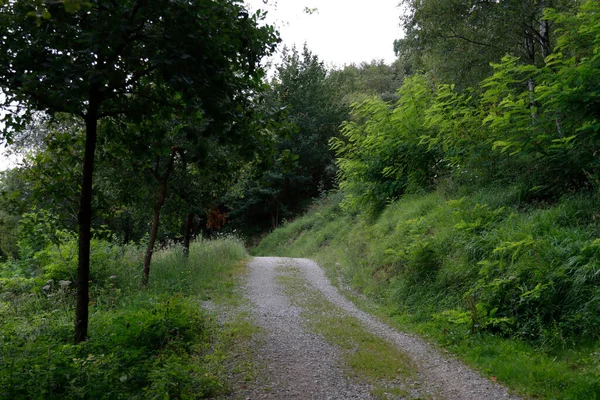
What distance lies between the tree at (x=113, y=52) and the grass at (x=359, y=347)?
376cm

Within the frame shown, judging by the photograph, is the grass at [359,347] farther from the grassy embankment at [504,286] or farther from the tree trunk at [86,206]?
the tree trunk at [86,206]

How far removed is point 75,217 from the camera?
5.17 metres

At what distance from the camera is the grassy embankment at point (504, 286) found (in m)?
4.91

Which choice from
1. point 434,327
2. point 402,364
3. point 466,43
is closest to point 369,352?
point 402,364

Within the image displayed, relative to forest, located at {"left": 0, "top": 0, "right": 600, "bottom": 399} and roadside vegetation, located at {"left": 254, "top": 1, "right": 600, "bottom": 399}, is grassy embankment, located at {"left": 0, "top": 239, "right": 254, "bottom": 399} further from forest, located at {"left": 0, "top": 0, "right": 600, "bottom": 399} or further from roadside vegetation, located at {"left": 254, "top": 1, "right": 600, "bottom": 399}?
roadside vegetation, located at {"left": 254, "top": 1, "right": 600, "bottom": 399}

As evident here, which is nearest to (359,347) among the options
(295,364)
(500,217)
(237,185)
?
(295,364)

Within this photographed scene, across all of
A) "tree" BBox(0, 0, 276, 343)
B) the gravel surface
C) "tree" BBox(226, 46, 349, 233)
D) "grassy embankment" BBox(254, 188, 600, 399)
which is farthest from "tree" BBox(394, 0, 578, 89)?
"tree" BBox(226, 46, 349, 233)

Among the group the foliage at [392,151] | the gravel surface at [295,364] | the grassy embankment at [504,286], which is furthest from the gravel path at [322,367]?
the foliage at [392,151]

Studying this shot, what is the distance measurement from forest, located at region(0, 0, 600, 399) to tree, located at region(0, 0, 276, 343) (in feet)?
0.07

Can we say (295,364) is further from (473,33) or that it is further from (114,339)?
(473,33)

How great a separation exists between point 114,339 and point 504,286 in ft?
19.1

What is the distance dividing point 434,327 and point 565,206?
3249 millimetres

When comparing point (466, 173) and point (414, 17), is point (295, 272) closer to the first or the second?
point (466, 173)

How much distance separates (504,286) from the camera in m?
6.12
